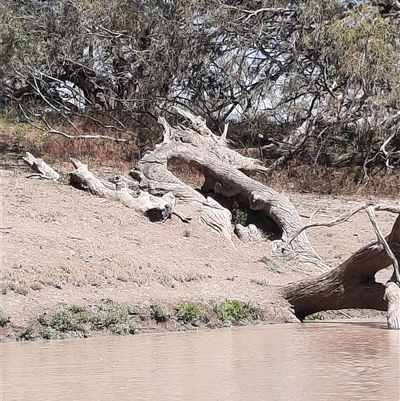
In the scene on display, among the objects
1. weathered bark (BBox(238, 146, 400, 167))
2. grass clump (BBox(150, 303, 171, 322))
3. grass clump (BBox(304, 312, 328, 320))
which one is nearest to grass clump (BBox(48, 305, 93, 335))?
grass clump (BBox(150, 303, 171, 322))

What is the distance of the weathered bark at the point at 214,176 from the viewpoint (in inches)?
671

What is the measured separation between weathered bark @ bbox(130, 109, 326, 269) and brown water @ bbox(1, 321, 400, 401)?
587cm

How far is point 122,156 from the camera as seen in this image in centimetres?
2230

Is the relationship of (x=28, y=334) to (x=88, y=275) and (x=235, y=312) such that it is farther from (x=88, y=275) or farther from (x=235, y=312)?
(x=235, y=312)

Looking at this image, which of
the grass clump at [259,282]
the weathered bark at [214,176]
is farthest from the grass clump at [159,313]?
the weathered bark at [214,176]

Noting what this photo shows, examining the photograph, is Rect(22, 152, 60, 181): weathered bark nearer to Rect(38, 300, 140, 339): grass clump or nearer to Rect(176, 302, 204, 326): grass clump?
Rect(176, 302, 204, 326): grass clump

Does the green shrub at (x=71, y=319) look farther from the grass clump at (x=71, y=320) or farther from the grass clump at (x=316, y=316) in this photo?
the grass clump at (x=316, y=316)

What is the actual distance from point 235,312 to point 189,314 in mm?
777

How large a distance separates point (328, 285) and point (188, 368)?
164 inches

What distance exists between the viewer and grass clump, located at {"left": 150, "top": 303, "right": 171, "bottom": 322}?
11.4m

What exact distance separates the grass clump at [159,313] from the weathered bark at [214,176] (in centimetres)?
497

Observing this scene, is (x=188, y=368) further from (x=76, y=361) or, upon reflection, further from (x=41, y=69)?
(x=41, y=69)

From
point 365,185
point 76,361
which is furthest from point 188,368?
point 365,185

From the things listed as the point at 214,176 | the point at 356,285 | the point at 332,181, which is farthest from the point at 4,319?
the point at 332,181
